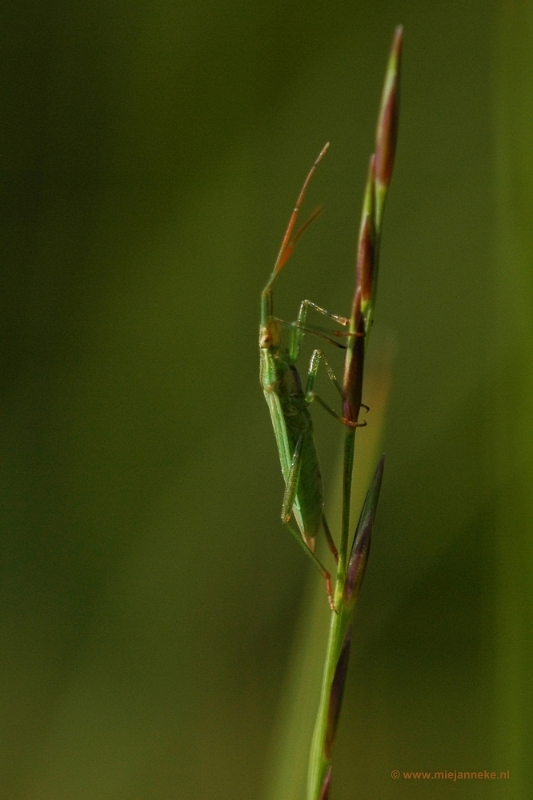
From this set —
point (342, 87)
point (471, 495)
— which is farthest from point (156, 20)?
point (471, 495)

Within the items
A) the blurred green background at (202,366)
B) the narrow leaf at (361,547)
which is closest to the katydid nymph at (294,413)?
the narrow leaf at (361,547)

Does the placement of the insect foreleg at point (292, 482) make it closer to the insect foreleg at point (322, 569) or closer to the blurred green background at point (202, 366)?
the insect foreleg at point (322, 569)

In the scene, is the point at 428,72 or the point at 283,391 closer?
the point at 283,391

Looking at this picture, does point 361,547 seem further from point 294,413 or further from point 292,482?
point 294,413

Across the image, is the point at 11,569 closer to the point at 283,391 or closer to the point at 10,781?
the point at 10,781

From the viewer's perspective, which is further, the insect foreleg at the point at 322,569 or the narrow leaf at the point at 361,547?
the insect foreleg at the point at 322,569

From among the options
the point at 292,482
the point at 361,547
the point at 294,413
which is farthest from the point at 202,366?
the point at 361,547

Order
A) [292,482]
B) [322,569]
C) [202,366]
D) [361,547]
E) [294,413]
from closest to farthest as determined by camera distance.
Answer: [361,547] < [322,569] < [292,482] < [294,413] < [202,366]
